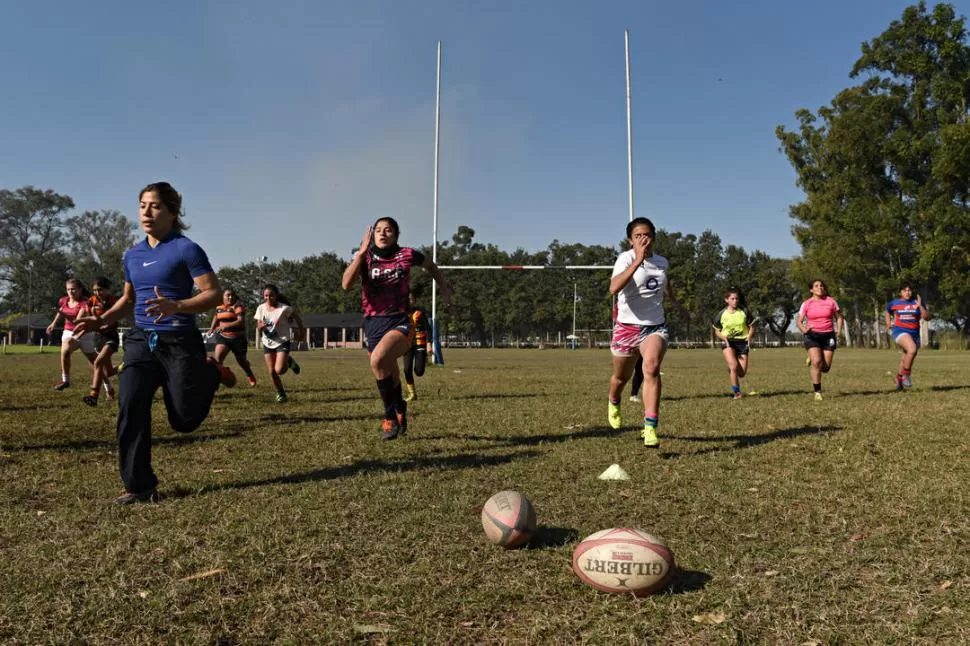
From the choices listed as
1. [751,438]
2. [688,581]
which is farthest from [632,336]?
[688,581]

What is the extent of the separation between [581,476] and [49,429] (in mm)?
6828

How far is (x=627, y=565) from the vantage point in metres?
3.14

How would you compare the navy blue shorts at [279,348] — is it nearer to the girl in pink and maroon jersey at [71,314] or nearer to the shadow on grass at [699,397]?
the girl in pink and maroon jersey at [71,314]

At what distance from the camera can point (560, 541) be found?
13.0 ft

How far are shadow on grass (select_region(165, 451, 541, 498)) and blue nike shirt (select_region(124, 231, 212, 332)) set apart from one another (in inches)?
51.8

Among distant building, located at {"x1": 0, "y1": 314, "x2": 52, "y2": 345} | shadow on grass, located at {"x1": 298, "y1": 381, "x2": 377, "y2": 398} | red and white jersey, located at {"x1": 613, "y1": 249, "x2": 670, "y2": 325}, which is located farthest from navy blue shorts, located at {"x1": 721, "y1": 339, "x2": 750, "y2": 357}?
distant building, located at {"x1": 0, "y1": 314, "x2": 52, "y2": 345}

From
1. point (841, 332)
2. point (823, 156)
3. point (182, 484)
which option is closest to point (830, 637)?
Result: point (182, 484)

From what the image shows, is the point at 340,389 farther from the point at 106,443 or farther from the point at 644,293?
the point at 644,293

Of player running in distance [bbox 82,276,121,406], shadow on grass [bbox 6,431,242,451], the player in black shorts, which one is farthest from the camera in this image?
the player in black shorts

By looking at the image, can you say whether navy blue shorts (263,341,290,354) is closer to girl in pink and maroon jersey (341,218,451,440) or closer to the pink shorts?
girl in pink and maroon jersey (341,218,451,440)

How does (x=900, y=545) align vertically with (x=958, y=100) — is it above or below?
below

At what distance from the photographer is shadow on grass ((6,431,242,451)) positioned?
7.21 meters

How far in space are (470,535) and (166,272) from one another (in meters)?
2.94

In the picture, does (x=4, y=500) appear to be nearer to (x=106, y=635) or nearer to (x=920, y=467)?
(x=106, y=635)
